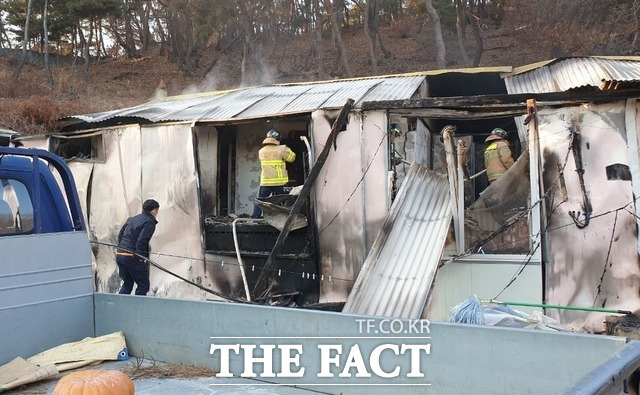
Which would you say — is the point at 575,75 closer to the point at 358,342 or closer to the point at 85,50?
the point at 358,342

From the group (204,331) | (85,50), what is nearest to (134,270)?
(204,331)

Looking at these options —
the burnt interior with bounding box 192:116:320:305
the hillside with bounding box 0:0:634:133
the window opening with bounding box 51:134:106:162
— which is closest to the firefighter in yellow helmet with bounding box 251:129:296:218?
the burnt interior with bounding box 192:116:320:305

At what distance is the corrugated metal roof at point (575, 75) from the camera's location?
6654 millimetres

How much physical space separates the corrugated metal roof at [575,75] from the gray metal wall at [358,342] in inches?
168

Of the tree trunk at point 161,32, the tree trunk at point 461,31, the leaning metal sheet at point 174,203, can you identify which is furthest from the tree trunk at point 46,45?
the leaning metal sheet at point 174,203

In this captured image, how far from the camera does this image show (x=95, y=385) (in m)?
3.12

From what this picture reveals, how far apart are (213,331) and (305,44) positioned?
2930 centimetres

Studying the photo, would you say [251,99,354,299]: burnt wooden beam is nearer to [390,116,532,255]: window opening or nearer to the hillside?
[390,116,532,255]: window opening

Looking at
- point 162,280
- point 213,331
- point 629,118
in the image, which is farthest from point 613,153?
point 162,280

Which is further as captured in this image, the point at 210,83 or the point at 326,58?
the point at 326,58

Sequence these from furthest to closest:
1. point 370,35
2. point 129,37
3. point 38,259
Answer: point 129,37 → point 370,35 → point 38,259

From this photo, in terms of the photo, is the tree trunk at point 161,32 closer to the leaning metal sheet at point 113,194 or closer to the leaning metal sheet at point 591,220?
the leaning metal sheet at point 113,194

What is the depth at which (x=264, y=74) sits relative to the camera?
27.6 meters

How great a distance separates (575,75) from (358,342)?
586 centimetres
